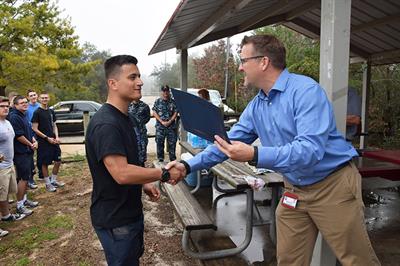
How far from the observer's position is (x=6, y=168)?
4.87 metres

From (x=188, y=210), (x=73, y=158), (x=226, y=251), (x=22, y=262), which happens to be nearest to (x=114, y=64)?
(x=188, y=210)

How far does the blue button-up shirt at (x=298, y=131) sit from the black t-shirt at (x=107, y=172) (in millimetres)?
811

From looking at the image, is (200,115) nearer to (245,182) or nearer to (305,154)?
(305,154)

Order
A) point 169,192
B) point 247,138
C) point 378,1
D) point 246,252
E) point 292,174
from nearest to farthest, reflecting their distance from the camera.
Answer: point 292,174
point 247,138
point 246,252
point 169,192
point 378,1

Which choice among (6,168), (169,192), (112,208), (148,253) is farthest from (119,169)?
(6,168)

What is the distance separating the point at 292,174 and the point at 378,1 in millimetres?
4591

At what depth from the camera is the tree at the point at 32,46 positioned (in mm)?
14742

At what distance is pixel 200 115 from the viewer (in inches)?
82.0

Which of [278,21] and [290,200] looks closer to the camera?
[290,200]

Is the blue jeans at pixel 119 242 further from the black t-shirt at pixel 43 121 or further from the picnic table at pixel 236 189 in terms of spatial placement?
the black t-shirt at pixel 43 121

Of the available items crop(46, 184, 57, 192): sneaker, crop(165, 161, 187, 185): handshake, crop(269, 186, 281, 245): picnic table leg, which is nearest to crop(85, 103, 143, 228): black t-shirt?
crop(165, 161, 187, 185): handshake

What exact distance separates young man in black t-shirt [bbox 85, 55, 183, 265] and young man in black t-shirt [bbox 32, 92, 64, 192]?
16.0 ft

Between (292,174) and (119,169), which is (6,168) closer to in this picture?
(119,169)

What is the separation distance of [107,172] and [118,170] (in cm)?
16
